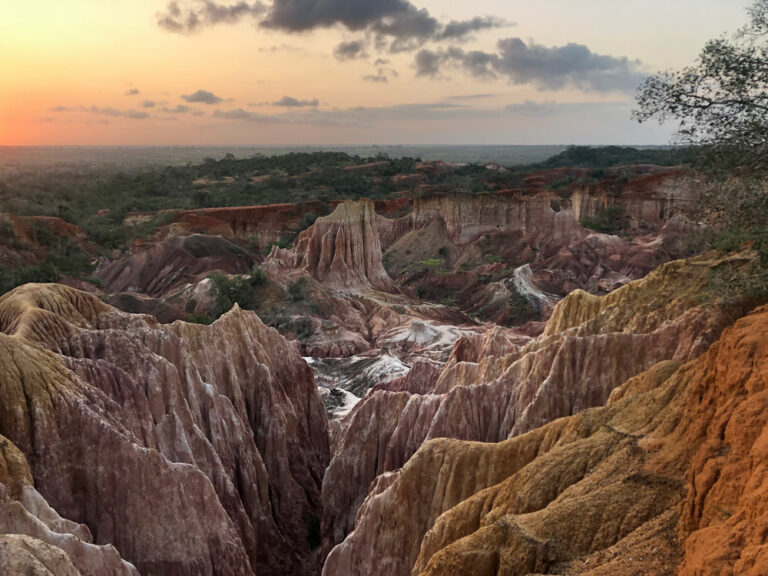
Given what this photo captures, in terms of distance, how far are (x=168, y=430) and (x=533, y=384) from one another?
7990 mm

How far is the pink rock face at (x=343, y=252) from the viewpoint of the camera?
1796 inches

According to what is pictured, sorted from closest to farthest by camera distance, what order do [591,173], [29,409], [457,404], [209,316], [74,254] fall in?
[29,409], [457,404], [209,316], [74,254], [591,173]

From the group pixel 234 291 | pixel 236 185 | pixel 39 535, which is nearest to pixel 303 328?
pixel 234 291

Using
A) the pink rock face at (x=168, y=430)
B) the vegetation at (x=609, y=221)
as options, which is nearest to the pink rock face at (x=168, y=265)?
the pink rock face at (x=168, y=430)

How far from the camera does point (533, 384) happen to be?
15.2 metres

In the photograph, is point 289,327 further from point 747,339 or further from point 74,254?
point 747,339

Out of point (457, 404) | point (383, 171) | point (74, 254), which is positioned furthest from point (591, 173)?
point (457, 404)

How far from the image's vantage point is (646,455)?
31.1 ft

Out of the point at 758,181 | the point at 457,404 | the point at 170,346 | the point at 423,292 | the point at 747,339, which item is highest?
the point at 758,181

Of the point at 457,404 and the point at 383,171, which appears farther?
the point at 383,171

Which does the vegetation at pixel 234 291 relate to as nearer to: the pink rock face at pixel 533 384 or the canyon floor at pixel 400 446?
the canyon floor at pixel 400 446

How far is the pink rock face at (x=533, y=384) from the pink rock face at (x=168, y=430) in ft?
5.96

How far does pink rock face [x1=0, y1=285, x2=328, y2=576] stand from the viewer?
1214cm

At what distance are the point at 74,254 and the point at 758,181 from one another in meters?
49.7
